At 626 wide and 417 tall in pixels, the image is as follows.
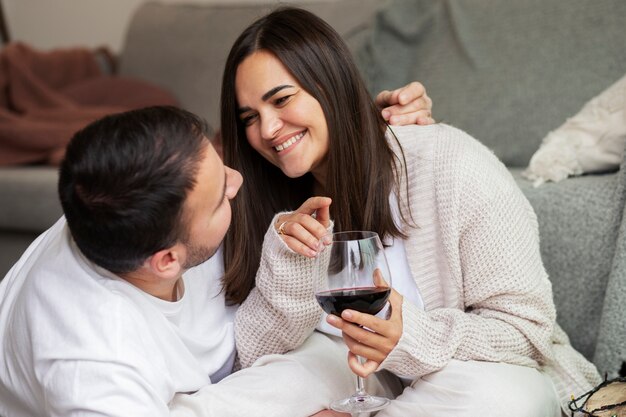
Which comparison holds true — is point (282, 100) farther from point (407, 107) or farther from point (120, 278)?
point (120, 278)

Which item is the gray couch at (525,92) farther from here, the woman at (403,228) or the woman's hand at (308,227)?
the woman's hand at (308,227)

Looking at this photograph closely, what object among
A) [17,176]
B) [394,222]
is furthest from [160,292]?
[17,176]

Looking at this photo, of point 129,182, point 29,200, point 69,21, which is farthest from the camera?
→ point 69,21

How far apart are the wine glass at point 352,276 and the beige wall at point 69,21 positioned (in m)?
2.97

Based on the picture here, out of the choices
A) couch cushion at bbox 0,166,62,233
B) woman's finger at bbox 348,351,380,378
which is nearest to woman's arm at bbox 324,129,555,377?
woman's finger at bbox 348,351,380,378

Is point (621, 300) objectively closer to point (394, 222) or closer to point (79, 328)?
point (394, 222)

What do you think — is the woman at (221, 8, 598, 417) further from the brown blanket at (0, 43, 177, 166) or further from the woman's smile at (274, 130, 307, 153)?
the brown blanket at (0, 43, 177, 166)

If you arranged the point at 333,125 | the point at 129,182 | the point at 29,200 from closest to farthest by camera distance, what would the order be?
1. the point at 129,182
2. the point at 333,125
3. the point at 29,200

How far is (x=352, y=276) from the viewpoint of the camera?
4.11ft

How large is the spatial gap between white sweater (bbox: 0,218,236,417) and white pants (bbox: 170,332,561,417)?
0.21ft

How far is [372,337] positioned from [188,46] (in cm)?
243

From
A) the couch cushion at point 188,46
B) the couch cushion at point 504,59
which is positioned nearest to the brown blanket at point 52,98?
the couch cushion at point 188,46

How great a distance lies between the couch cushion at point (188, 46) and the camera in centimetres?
340

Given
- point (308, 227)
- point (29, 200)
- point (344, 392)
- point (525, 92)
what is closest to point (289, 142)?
point (308, 227)
